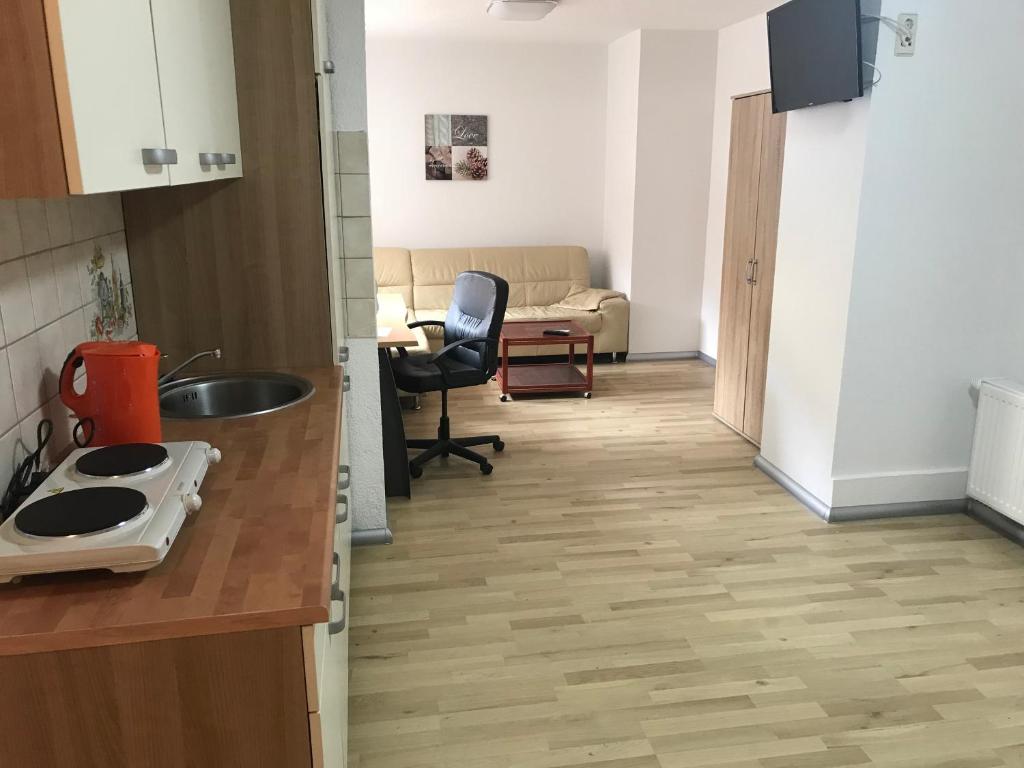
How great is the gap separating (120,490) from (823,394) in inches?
118

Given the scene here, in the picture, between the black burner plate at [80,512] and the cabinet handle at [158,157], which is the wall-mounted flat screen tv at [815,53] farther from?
the black burner plate at [80,512]

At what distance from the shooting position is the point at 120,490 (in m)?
1.37

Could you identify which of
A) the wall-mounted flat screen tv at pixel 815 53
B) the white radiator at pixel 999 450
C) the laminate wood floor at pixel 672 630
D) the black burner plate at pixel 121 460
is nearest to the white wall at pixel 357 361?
the laminate wood floor at pixel 672 630

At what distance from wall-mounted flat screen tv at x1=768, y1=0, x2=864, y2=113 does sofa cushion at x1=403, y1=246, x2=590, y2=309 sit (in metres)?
3.42

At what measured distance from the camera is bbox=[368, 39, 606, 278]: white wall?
266 inches

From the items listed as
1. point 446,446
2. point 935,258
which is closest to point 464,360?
point 446,446

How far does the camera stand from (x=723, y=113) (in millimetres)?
6160

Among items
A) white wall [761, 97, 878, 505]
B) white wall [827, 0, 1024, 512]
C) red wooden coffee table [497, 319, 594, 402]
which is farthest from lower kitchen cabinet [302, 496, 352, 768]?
red wooden coffee table [497, 319, 594, 402]

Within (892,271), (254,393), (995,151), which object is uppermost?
(995,151)

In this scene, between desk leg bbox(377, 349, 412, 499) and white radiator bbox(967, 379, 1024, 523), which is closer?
white radiator bbox(967, 379, 1024, 523)

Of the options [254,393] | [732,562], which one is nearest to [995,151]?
[732,562]

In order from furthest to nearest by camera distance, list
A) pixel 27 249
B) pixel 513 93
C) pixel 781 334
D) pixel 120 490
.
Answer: pixel 513 93 → pixel 781 334 → pixel 27 249 → pixel 120 490

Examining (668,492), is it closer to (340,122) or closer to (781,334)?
(781,334)

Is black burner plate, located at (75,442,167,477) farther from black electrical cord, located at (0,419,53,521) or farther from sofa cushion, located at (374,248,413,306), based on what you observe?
sofa cushion, located at (374,248,413,306)
